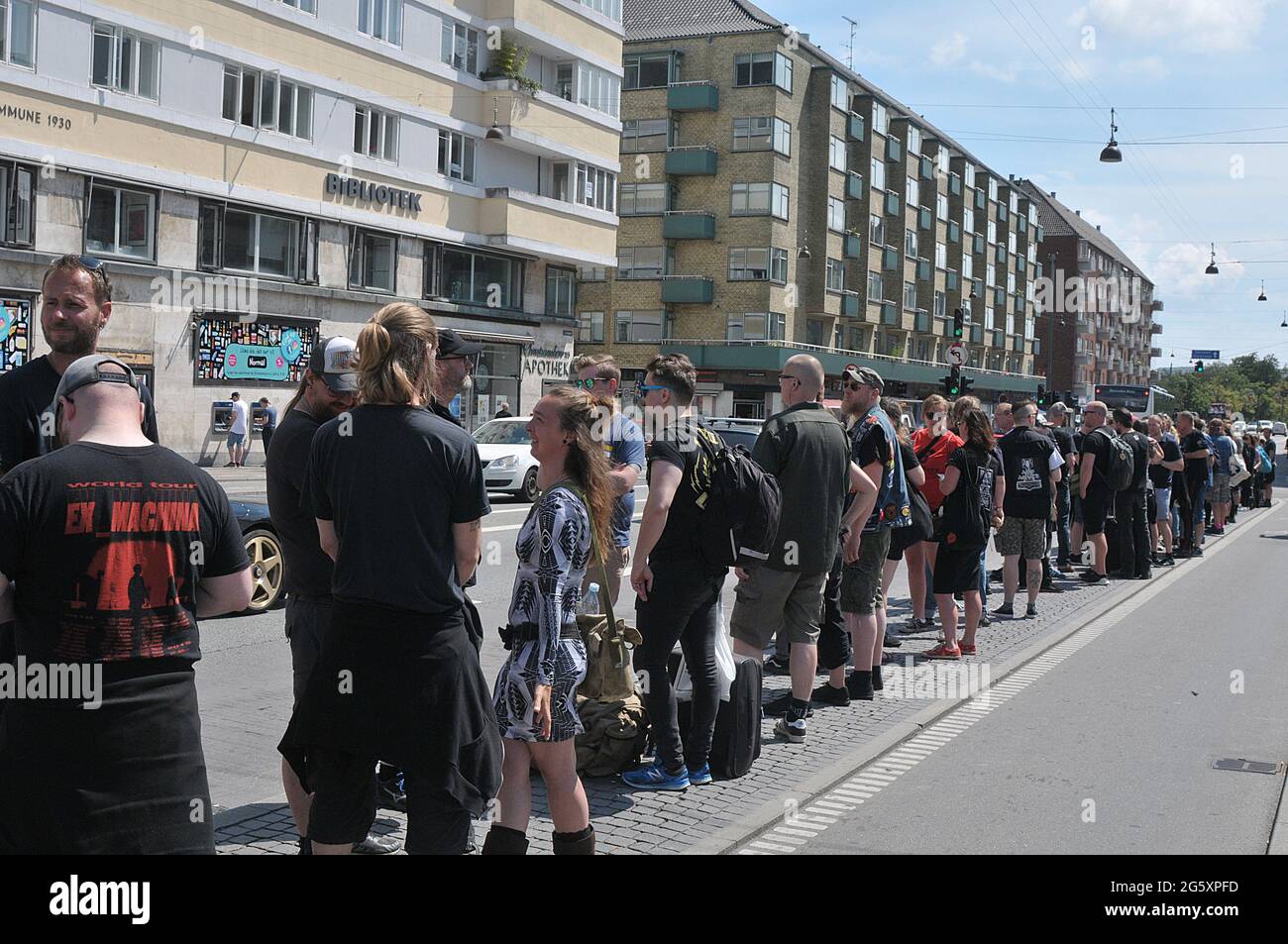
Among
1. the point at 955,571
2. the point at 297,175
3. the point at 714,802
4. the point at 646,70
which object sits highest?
the point at 646,70

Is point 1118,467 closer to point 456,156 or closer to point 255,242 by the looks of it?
point 255,242

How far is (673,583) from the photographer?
573 centimetres

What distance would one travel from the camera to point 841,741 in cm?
686

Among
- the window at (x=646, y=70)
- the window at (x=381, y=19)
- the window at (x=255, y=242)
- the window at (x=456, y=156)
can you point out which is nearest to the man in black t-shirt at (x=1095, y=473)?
the window at (x=255, y=242)

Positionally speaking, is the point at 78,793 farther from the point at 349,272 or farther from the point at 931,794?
the point at 349,272

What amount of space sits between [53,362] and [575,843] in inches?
91.6

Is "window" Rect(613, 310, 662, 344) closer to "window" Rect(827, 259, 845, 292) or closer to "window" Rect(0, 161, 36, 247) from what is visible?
"window" Rect(827, 259, 845, 292)

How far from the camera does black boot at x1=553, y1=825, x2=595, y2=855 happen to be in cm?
425

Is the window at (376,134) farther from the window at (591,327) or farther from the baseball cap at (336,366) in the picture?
the baseball cap at (336,366)

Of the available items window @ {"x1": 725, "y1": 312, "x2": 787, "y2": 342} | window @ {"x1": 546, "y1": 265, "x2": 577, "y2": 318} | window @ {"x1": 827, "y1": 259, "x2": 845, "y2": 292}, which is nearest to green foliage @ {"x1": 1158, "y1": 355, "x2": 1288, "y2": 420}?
window @ {"x1": 827, "y1": 259, "x2": 845, "y2": 292}

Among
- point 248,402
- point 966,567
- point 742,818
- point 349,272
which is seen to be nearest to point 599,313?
point 349,272

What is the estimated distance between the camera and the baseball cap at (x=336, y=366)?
182 inches

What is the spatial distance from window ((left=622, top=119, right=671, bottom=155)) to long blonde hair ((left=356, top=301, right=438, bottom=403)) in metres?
54.6

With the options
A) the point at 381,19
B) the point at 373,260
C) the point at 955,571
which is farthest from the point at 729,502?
the point at 381,19
